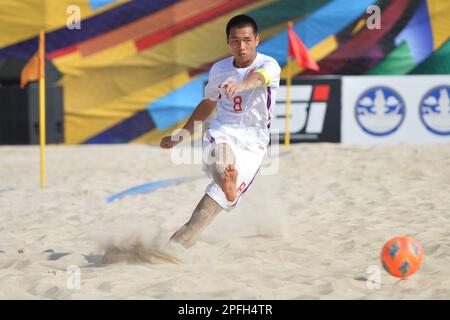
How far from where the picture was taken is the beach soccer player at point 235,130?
4.19 meters

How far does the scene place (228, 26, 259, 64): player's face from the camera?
4152mm

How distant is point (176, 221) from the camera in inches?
242

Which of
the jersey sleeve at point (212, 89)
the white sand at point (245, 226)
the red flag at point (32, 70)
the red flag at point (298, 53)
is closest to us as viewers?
the white sand at point (245, 226)

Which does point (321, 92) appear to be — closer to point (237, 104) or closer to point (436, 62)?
point (436, 62)

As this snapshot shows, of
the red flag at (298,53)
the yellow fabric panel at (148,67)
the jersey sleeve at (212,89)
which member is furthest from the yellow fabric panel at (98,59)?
the jersey sleeve at (212,89)

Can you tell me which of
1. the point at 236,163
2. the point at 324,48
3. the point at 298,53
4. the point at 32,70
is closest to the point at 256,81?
the point at 236,163

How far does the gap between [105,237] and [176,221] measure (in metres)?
1.45

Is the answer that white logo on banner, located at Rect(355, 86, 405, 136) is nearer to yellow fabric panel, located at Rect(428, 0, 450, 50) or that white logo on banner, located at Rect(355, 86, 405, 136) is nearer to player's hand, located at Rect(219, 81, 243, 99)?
yellow fabric panel, located at Rect(428, 0, 450, 50)

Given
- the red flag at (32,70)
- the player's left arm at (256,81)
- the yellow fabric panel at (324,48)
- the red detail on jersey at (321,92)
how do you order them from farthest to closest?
the yellow fabric panel at (324,48) → the red detail on jersey at (321,92) → the red flag at (32,70) → the player's left arm at (256,81)

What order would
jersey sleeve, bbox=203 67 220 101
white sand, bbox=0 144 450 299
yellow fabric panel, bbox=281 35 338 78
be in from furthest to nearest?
yellow fabric panel, bbox=281 35 338 78
jersey sleeve, bbox=203 67 220 101
white sand, bbox=0 144 450 299

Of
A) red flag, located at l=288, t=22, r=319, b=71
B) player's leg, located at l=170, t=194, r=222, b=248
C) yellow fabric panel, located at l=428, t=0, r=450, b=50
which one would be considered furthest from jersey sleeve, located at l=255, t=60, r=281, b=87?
yellow fabric panel, located at l=428, t=0, r=450, b=50

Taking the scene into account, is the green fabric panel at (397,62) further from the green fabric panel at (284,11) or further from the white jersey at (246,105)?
the white jersey at (246,105)

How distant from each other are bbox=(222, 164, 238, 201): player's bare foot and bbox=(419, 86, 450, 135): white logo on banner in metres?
7.46

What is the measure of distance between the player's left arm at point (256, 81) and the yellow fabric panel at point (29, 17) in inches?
332
